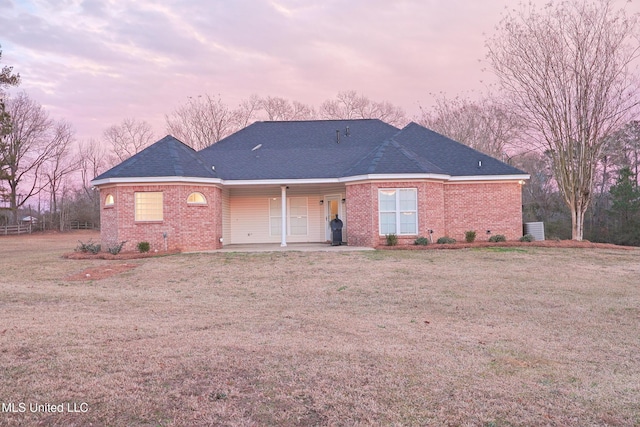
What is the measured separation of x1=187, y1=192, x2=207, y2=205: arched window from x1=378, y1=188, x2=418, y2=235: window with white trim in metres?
6.76

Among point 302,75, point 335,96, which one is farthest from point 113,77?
point 335,96

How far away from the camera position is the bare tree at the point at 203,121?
43688mm

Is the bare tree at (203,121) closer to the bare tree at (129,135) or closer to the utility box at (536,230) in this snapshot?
the bare tree at (129,135)

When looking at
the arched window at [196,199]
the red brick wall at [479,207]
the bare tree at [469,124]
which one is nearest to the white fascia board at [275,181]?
the arched window at [196,199]

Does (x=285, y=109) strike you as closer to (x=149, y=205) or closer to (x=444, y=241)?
(x=149, y=205)

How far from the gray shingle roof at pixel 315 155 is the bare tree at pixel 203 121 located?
20976 millimetres

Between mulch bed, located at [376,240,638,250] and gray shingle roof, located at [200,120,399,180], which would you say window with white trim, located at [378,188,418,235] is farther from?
gray shingle roof, located at [200,120,399,180]

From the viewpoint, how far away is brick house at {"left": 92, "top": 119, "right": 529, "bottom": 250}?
673 inches

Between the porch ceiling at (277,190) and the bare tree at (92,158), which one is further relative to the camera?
the bare tree at (92,158)

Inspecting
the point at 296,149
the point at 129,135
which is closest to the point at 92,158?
the point at 129,135

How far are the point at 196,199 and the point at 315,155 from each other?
6157 mm

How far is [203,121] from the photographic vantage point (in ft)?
145

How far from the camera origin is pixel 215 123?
43.8 metres

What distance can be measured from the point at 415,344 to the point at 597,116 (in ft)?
64.6
